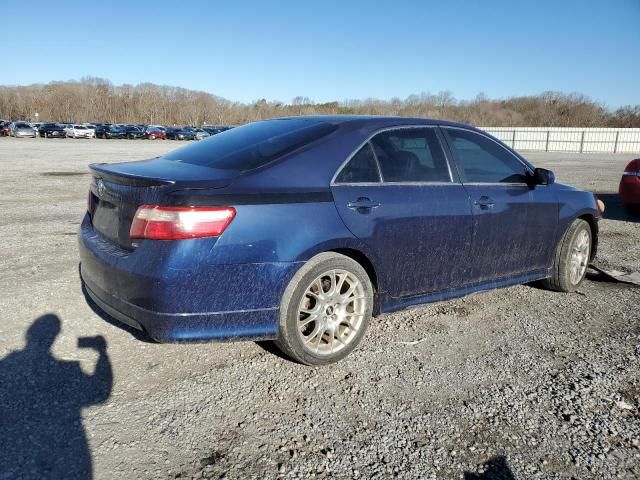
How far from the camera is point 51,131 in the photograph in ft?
173

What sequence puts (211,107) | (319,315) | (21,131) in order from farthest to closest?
(211,107) → (21,131) → (319,315)

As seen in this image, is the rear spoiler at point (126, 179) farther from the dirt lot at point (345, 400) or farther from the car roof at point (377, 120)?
the car roof at point (377, 120)

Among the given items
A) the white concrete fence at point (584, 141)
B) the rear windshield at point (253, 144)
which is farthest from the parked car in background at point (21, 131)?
the rear windshield at point (253, 144)

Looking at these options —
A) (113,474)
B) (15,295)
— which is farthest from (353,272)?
(15,295)

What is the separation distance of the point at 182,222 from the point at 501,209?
2.59m

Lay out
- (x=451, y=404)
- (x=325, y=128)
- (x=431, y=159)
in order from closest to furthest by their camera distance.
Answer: (x=451, y=404) → (x=325, y=128) → (x=431, y=159)

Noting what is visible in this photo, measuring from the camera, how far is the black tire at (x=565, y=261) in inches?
187

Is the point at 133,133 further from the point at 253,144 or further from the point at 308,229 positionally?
the point at 308,229

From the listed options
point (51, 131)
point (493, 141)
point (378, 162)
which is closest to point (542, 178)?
point (493, 141)

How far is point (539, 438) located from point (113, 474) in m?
2.03

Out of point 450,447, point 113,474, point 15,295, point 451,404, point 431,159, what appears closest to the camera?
point 113,474

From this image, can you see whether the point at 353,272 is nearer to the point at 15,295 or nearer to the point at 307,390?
the point at 307,390

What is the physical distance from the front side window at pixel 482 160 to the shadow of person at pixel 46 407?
2968mm

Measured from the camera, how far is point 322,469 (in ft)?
7.49
